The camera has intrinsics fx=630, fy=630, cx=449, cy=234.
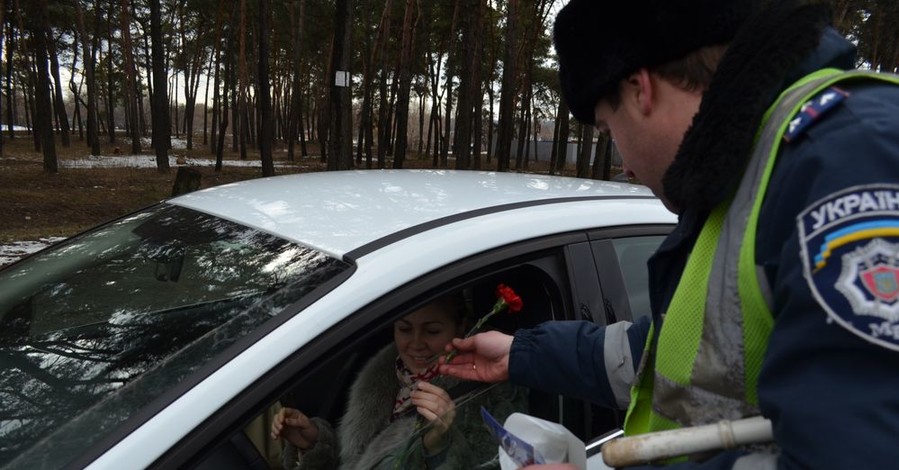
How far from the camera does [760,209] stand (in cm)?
84

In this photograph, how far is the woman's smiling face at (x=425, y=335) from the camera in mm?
1908

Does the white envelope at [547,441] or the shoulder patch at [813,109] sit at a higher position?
the shoulder patch at [813,109]

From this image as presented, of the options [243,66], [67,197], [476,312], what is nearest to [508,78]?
[67,197]

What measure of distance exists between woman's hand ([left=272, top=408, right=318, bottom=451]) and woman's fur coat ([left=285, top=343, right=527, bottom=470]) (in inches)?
0.9

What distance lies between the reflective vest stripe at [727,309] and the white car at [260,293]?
2.13 feet

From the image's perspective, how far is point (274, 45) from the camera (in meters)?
32.1

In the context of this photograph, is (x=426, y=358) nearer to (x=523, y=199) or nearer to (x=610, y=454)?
(x=523, y=199)

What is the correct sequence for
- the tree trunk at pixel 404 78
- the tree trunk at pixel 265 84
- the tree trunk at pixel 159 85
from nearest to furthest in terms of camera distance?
the tree trunk at pixel 265 84, the tree trunk at pixel 159 85, the tree trunk at pixel 404 78

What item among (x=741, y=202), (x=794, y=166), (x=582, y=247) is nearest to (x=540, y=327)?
(x=582, y=247)

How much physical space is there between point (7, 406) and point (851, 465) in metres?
1.61

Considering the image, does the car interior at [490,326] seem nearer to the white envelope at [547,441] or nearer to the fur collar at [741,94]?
the white envelope at [547,441]

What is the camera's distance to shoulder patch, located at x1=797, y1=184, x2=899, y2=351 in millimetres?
678

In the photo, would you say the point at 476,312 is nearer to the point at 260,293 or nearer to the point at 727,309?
the point at 260,293

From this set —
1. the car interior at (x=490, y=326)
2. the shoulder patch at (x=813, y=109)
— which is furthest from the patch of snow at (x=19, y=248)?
the shoulder patch at (x=813, y=109)
